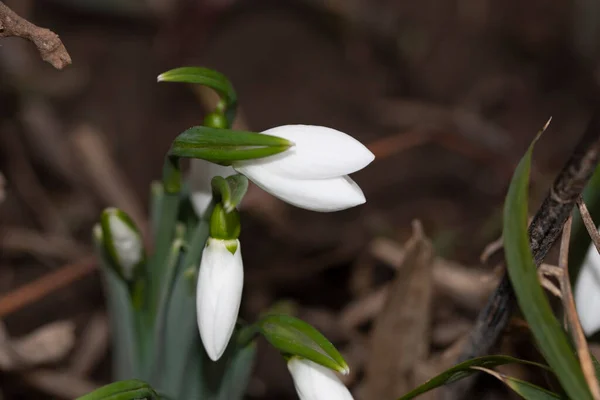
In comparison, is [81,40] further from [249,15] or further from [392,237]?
[392,237]

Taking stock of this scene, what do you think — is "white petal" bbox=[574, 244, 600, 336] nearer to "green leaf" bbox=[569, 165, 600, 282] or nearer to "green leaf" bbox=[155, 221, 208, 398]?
"green leaf" bbox=[569, 165, 600, 282]

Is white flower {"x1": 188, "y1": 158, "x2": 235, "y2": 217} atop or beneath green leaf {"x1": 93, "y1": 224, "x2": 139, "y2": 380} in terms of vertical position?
atop

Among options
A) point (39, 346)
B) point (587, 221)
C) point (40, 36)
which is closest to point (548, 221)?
point (587, 221)

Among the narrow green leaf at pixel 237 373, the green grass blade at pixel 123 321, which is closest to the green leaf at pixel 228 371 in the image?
the narrow green leaf at pixel 237 373

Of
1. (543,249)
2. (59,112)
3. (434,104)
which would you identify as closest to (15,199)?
(59,112)

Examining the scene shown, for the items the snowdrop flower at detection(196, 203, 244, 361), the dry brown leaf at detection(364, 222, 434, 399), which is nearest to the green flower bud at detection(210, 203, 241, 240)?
the snowdrop flower at detection(196, 203, 244, 361)

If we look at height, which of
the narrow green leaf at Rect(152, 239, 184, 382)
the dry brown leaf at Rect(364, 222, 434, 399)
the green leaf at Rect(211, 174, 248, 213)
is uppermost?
the green leaf at Rect(211, 174, 248, 213)

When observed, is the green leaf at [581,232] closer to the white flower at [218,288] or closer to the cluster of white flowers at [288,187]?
the cluster of white flowers at [288,187]
